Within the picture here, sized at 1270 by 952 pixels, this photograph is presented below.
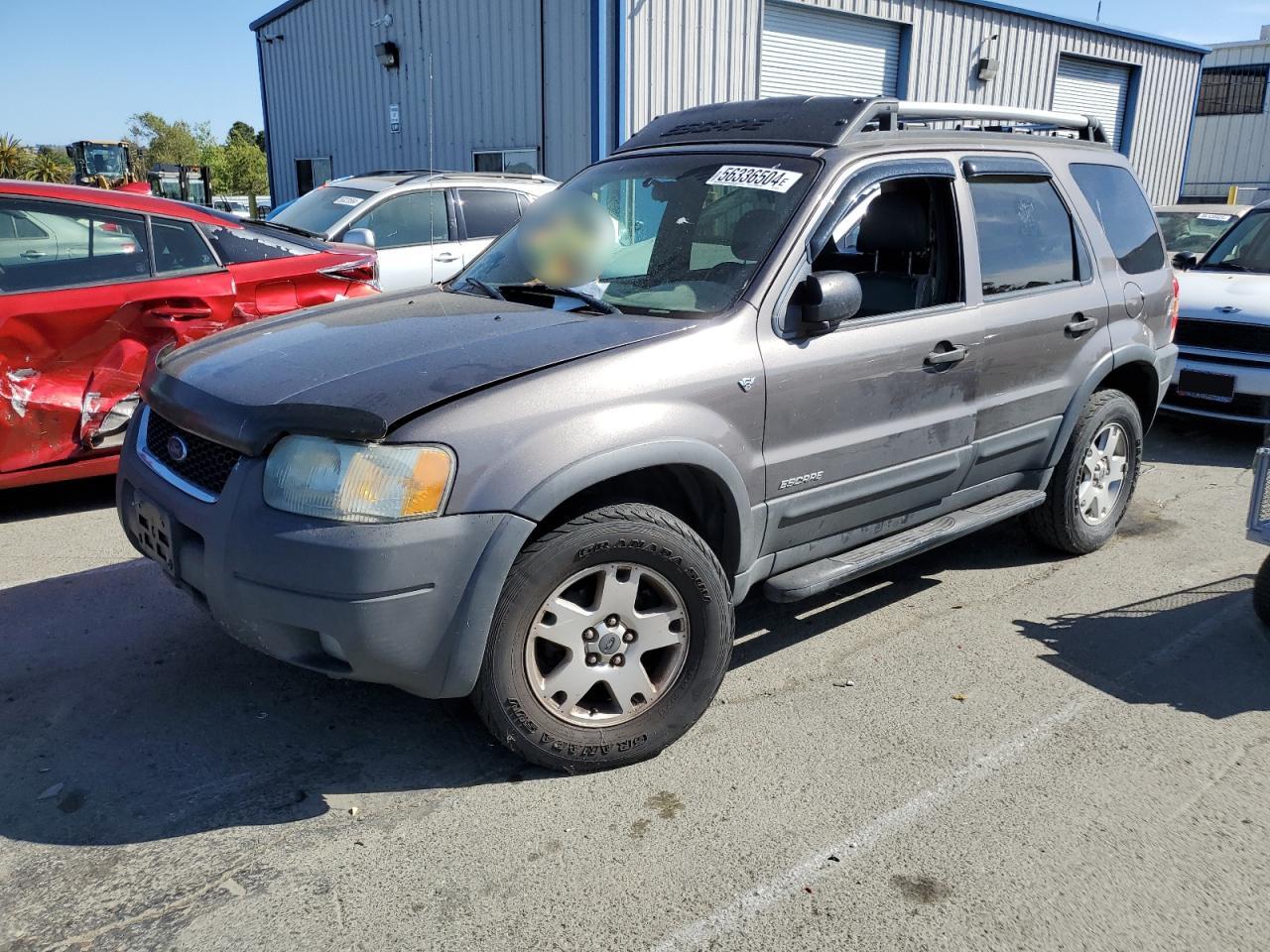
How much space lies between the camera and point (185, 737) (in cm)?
320

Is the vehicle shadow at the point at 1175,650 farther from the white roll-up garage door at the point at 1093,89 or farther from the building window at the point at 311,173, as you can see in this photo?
the building window at the point at 311,173

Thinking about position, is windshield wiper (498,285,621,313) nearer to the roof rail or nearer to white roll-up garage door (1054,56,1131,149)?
the roof rail

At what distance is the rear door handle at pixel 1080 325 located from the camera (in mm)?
4379

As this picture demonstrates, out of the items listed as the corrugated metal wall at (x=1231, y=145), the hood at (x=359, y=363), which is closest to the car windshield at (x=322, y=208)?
the hood at (x=359, y=363)

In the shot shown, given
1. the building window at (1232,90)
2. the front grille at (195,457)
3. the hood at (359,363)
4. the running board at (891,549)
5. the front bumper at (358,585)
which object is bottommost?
the running board at (891,549)

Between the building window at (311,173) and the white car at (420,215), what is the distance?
34.2 feet

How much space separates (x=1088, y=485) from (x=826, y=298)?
236 cm

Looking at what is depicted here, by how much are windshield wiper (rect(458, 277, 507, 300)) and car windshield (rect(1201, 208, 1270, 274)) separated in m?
6.66

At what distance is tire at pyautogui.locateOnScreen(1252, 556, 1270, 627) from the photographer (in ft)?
13.5

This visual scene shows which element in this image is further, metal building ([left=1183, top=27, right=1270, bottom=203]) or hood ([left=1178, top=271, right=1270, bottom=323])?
metal building ([left=1183, top=27, right=1270, bottom=203])

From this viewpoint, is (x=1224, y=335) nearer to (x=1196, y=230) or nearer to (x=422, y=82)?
(x=1196, y=230)

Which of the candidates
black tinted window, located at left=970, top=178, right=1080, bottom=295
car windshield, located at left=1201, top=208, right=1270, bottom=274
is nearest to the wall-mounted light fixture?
car windshield, located at left=1201, top=208, right=1270, bottom=274

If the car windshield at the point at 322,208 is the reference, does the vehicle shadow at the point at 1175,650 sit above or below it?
below

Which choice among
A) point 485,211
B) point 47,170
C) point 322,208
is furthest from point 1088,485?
point 47,170
